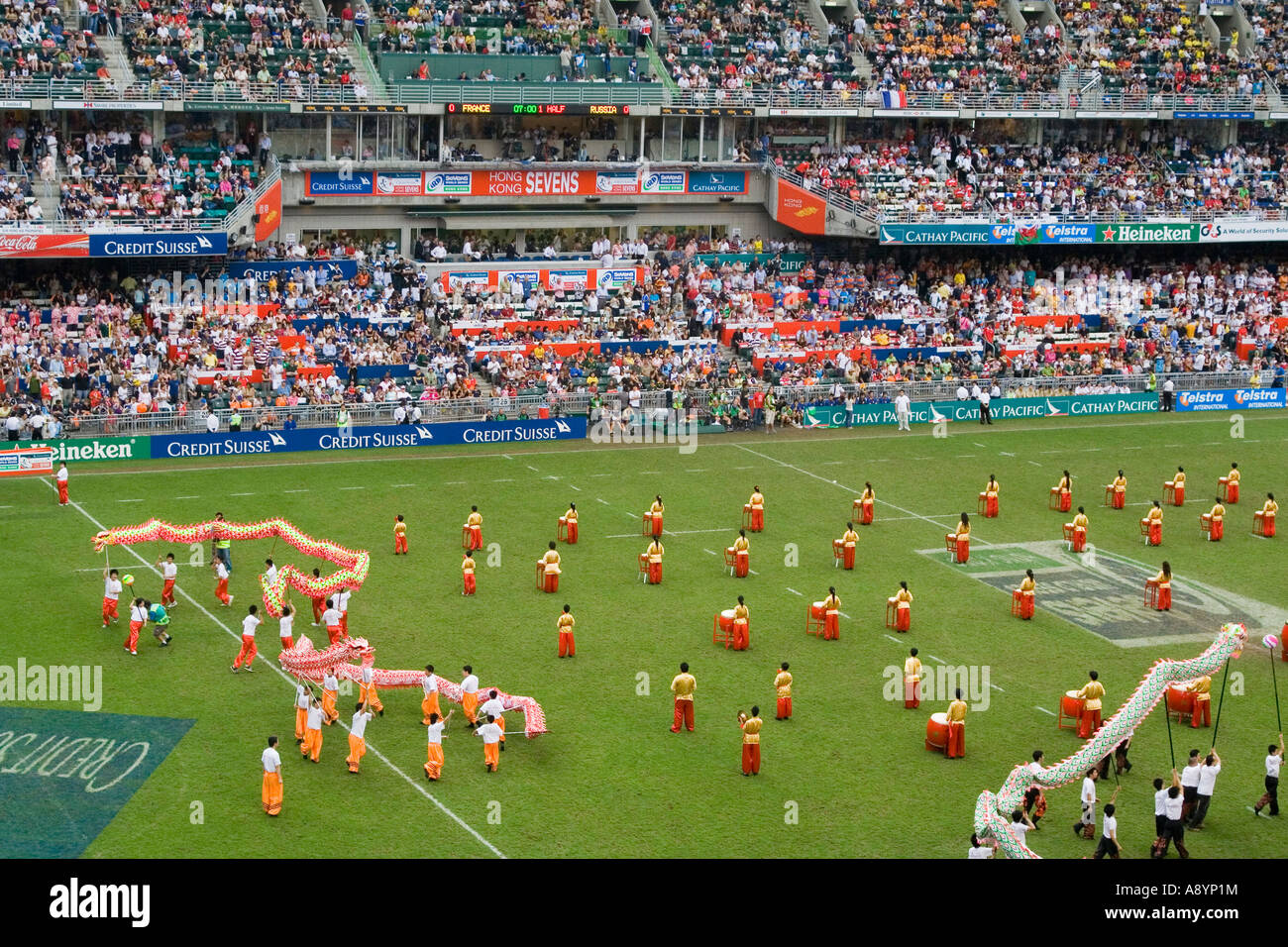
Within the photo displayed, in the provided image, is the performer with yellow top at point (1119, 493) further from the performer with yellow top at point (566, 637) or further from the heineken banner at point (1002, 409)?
the performer with yellow top at point (566, 637)

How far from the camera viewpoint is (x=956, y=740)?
2539cm

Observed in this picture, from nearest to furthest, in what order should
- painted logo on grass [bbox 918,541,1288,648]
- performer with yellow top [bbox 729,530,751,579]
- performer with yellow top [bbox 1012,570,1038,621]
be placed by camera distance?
1. painted logo on grass [bbox 918,541,1288,648]
2. performer with yellow top [bbox 1012,570,1038,621]
3. performer with yellow top [bbox 729,530,751,579]

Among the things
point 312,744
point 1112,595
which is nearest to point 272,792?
point 312,744

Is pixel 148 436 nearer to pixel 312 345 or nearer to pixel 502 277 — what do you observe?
pixel 312 345

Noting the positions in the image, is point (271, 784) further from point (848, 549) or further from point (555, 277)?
point (555, 277)

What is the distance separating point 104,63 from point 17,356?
37.1 feet

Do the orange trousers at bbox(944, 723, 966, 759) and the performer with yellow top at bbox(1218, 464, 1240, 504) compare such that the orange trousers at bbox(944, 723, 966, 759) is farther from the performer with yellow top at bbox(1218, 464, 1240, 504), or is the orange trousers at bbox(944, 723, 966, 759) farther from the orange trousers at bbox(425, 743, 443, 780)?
the performer with yellow top at bbox(1218, 464, 1240, 504)

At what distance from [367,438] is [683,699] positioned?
23.5 metres

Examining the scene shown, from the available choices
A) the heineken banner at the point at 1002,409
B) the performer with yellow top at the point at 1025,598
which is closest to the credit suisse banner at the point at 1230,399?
the heineken banner at the point at 1002,409

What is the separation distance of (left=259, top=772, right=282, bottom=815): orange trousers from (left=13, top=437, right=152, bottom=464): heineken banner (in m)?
23.3

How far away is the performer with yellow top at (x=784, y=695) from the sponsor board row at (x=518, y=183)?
1367 inches

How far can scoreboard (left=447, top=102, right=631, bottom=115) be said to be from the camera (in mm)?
57031

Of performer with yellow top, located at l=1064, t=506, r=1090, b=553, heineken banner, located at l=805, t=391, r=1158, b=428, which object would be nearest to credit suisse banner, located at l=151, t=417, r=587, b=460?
heineken banner, located at l=805, t=391, r=1158, b=428

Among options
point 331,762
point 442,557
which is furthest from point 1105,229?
point 331,762
